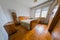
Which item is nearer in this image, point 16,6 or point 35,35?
point 35,35

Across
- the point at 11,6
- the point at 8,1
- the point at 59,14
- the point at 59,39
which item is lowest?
the point at 59,39

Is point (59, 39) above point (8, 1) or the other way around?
the other way around

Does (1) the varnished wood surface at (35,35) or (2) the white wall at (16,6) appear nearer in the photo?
(1) the varnished wood surface at (35,35)

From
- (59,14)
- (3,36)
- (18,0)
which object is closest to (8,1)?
(18,0)

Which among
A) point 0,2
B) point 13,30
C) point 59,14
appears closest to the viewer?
point 59,14

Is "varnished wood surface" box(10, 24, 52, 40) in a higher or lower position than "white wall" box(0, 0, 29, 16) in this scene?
lower

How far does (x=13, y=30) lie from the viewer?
1464mm

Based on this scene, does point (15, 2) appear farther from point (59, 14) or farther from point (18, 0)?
point (59, 14)

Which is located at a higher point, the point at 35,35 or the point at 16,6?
the point at 16,6

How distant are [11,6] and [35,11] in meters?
1.10

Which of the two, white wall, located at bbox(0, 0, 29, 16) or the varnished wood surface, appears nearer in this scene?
the varnished wood surface

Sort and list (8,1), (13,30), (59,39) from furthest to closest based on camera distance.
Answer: (8,1) < (13,30) < (59,39)

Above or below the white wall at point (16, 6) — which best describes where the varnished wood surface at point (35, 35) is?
below

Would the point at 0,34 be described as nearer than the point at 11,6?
Yes
